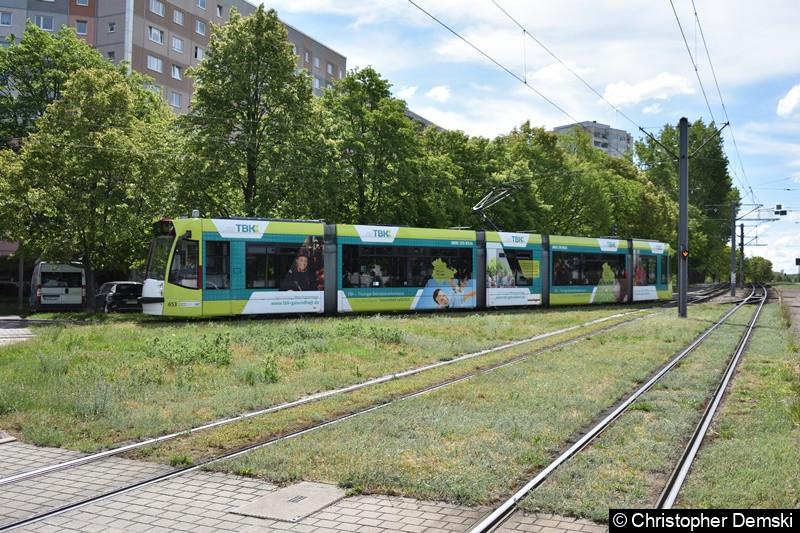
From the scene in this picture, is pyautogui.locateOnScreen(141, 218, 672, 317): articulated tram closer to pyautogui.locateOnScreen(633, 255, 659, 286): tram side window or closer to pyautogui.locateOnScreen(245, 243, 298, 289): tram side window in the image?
pyautogui.locateOnScreen(245, 243, 298, 289): tram side window

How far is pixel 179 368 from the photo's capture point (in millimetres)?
11883

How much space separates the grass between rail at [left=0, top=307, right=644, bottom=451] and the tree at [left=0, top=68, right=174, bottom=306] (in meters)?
8.38

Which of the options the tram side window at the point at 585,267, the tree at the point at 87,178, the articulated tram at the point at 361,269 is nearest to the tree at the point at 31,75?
the tree at the point at 87,178

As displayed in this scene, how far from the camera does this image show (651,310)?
2942 centimetres

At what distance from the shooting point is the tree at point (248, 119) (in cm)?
2892

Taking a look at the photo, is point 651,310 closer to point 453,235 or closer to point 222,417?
point 453,235

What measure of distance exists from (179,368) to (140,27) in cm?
4599

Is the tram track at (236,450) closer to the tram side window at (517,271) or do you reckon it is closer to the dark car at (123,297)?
the tram side window at (517,271)

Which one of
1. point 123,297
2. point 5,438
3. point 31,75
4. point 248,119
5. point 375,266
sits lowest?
point 5,438

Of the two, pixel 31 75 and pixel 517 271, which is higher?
pixel 31 75

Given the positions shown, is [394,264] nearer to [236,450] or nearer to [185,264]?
[185,264]

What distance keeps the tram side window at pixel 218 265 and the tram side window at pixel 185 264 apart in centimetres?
36

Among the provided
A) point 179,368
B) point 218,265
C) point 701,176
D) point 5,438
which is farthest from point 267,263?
point 701,176

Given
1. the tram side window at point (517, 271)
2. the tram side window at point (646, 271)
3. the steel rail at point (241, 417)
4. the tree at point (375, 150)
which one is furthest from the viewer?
the tree at point (375, 150)
